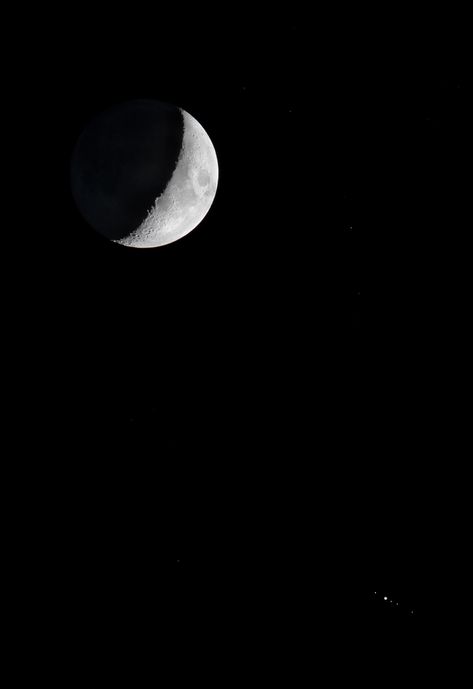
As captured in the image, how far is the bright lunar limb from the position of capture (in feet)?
11.2

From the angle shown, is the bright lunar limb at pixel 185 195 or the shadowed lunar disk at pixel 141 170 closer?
the shadowed lunar disk at pixel 141 170

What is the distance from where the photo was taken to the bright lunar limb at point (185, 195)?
3.42m

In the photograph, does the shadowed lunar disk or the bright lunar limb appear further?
the bright lunar limb

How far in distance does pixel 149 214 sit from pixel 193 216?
30cm

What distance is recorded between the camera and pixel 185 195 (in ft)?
11.4

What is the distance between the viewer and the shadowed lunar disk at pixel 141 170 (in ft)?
10.8

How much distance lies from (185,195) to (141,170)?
0.30m

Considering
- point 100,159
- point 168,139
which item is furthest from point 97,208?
point 168,139

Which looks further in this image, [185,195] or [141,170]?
[185,195]

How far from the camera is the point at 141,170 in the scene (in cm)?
328

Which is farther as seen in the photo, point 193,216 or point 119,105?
point 193,216

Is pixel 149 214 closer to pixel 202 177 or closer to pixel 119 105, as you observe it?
pixel 202 177

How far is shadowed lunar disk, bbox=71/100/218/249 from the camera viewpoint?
3.29 meters

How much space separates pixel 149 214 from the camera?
11.3ft
